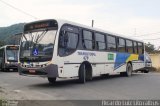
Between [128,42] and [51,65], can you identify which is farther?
[128,42]

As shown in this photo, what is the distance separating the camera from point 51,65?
46.7 feet

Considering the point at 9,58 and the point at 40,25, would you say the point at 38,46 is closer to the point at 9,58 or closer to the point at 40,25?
the point at 40,25

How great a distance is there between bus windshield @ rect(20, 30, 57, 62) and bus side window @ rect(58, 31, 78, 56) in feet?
1.34

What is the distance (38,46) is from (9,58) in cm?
1874

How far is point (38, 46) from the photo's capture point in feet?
48.7

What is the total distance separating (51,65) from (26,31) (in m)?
2.74

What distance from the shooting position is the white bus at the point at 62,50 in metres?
14.4

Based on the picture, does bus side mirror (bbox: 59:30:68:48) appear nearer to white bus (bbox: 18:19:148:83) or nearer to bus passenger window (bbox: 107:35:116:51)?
white bus (bbox: 18:19:148:83)

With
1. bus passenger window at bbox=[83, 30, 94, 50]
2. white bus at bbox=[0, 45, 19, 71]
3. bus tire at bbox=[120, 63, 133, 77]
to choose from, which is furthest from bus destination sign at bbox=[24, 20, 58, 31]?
white bus at bbox=[0, 45, 19, 71]

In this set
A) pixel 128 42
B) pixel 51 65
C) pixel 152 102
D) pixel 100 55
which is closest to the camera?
pixel 152 102

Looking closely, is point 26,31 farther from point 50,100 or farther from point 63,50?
point 50,100

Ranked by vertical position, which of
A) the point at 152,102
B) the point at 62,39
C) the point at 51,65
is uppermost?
the point at 62,39

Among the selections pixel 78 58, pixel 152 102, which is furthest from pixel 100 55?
pixel 152 102

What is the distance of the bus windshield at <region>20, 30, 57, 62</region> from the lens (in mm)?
14477
